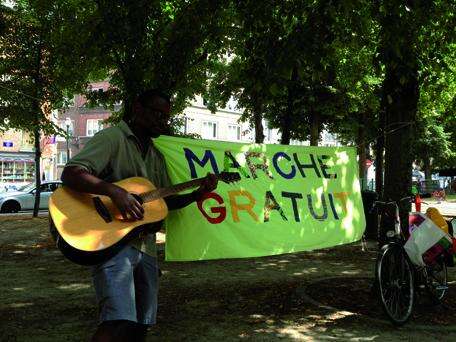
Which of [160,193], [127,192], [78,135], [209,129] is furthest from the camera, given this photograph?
[78,135]

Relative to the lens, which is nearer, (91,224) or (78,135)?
(91,224)

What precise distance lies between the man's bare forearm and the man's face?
0.48 metres

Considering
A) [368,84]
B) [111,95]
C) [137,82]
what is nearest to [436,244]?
[137,82]

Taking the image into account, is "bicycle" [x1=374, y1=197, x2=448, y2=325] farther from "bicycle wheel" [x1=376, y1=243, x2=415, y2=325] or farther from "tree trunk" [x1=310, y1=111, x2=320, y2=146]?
"tree trunk" [x1=310, y1=111, x2=320, y2=146]

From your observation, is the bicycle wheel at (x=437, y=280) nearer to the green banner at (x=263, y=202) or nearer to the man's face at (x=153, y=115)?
the green banner at (x=263, y=202)

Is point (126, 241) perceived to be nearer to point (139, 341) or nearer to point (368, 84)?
point (139, 341)

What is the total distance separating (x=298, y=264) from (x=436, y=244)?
3.40 metres

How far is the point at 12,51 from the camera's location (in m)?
17.4

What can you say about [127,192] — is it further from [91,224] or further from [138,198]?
[91,224]

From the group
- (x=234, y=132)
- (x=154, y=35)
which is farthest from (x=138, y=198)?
(x=234, y=132)

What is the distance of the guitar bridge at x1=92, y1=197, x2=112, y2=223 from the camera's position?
2.81 meters

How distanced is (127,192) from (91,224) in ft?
0.84

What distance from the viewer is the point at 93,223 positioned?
2.77 meters

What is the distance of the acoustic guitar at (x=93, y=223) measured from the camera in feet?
8.69
